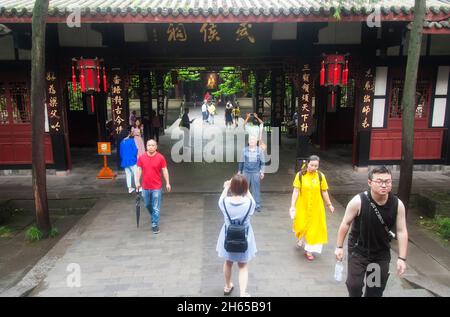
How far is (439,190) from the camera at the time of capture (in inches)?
351

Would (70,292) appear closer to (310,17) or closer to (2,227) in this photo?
(2,227)

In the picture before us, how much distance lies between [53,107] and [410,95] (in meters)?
8.11

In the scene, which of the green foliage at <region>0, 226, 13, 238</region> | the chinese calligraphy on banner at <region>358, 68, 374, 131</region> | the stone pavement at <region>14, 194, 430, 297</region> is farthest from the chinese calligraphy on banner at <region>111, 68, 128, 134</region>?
the chinese calligraphy on banner at <region>358, 68, 374, 131</region>

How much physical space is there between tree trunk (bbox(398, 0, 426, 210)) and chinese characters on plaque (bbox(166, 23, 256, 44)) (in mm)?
4062

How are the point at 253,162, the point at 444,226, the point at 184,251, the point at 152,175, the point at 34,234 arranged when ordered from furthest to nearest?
the point at 444,226 → the point at 253,162 → the point at 34,234 → the point at 152,175 → the point at 184,251

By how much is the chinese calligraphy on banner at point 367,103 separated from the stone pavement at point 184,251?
155 cm

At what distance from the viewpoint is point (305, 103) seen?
10.2 meters

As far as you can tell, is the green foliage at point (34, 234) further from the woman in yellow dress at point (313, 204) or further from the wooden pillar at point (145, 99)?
the wooden pillar at point (145, 99)

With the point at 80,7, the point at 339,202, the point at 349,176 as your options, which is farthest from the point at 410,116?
the point at 80,7

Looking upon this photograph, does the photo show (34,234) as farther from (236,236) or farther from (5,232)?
(236,236)

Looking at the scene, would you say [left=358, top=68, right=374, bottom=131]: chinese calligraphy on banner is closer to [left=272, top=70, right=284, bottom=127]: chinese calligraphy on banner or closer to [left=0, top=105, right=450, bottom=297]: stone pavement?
[left=0, top=105, right=450, bottom=297]: stone pavement

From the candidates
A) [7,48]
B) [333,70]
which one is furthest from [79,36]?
[333,70]

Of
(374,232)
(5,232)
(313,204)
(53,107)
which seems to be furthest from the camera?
(53,107)

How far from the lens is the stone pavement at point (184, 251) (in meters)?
4.74
